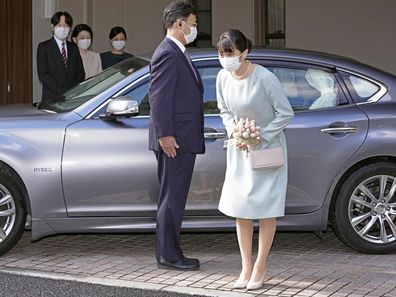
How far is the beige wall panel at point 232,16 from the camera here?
13.1 m

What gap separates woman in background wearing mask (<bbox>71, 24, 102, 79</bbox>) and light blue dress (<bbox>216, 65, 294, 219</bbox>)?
402cm

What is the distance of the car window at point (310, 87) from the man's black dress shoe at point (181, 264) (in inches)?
59.4

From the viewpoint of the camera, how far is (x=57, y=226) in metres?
7.17

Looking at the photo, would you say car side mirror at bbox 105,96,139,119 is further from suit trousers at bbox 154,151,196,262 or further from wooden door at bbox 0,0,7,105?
wooden door at bbox 0,0,7,105

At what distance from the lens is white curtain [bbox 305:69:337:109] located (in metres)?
7.47

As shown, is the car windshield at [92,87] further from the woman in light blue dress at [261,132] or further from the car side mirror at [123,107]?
the woman in light blue dress at [261,132]

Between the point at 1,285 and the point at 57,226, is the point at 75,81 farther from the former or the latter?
the point at 1,285

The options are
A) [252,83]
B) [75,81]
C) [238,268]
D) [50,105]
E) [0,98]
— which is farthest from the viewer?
[0,98]

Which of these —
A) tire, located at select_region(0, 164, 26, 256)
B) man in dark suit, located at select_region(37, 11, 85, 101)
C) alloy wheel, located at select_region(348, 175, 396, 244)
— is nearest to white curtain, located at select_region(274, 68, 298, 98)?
alloy wheel, located at select_region(348, 175, 396, 244)

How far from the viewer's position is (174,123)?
6.69m

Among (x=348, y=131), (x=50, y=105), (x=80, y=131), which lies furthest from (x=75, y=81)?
(x=348, y=131)

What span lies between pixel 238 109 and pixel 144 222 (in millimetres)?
1440

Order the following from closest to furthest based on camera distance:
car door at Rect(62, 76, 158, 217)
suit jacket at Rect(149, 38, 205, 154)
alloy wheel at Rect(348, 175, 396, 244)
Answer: suit jacket at Rect(149, 38, 205, 154), car door at Rect(62, 76, 158, 217), alloy wheel at Rect(348, 175, 396, 244)

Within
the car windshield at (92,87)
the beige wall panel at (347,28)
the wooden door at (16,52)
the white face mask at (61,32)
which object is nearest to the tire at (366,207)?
the car windshield at (92,87)
